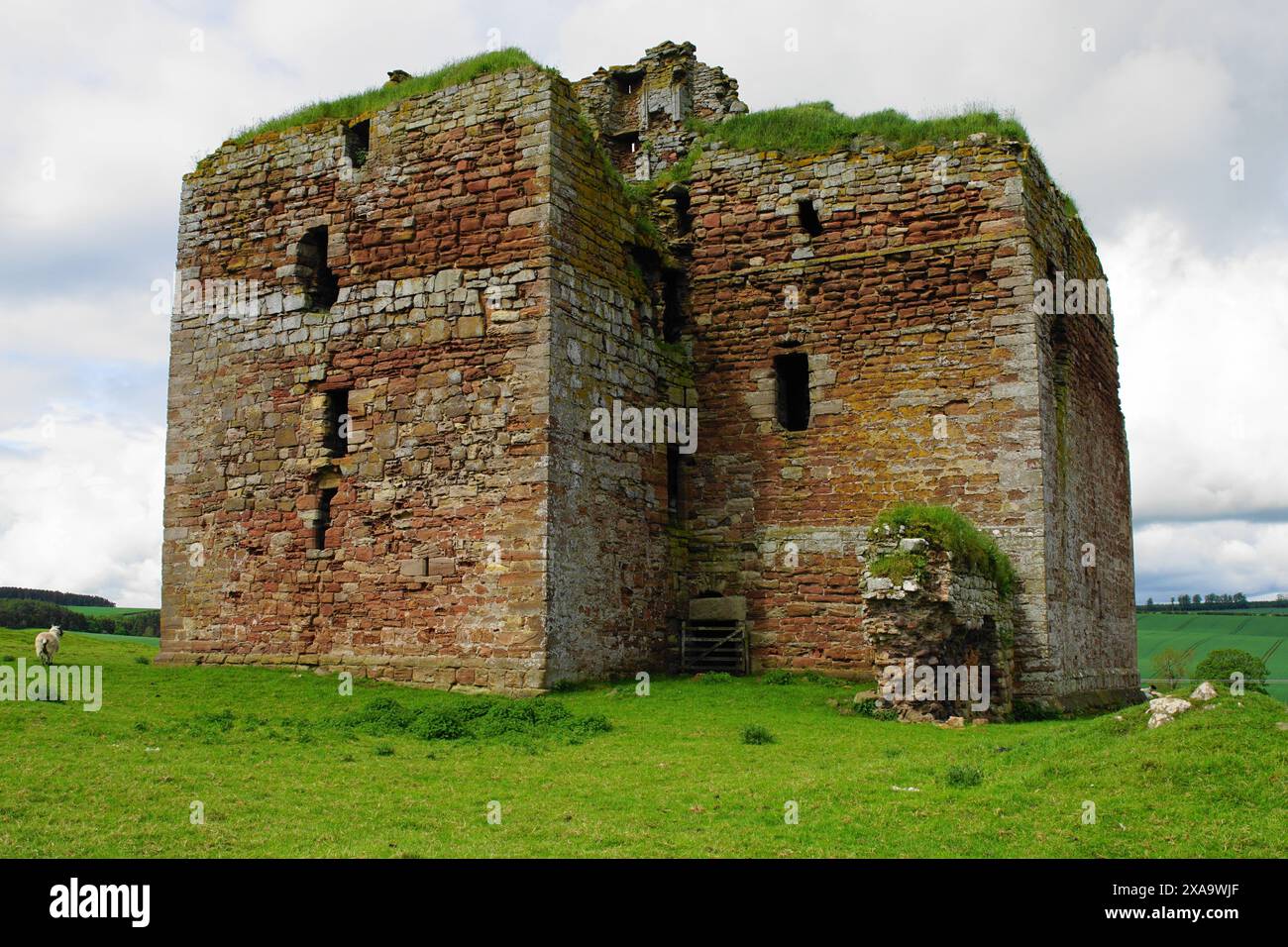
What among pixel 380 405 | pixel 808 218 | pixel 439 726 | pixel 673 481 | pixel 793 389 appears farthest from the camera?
pixel 793 389

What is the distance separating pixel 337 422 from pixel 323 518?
4.89ft

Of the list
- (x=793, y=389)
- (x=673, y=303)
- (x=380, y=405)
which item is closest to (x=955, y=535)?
(x=793, y=389)

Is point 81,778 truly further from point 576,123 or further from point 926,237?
point 926,237

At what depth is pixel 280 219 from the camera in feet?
60.5

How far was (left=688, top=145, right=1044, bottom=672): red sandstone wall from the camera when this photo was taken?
17.3 m

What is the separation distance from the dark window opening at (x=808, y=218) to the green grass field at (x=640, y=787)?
8550 mm

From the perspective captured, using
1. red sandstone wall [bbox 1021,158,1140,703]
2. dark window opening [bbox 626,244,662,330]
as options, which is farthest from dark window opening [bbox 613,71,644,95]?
red sandstone wall [bbox 1021,158,1140,703]

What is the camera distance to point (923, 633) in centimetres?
1463

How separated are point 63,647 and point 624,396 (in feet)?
35.2

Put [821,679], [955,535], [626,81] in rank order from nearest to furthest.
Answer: [955,535]
[821,679]
[626,81]

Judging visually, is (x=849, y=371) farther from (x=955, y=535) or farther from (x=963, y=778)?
(x=963, y=778)

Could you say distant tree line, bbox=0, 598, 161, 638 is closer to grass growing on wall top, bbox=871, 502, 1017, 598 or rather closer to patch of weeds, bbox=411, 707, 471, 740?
patch of weeds, bbox=411, 707, 471, 740

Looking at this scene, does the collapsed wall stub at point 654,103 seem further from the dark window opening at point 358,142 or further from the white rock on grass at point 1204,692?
the white rock on grass at point 1204,692

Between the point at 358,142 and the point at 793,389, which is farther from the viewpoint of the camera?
the point at 793,389
